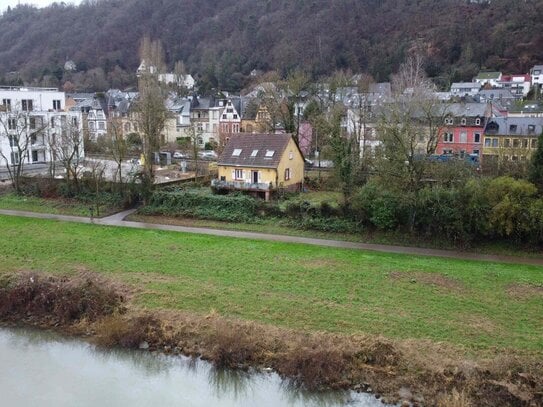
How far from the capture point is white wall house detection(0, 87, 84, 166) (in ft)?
144

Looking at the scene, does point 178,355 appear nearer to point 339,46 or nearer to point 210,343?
point 210,343

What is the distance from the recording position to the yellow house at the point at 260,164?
114 feet

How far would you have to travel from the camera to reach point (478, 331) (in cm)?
1717

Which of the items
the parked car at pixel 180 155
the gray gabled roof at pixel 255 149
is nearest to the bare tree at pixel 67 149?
the gray gabled roof at pixel 255 149

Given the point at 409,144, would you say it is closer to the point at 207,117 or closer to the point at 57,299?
the point at 57,299

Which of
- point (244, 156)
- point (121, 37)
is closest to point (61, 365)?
point (244, 156)

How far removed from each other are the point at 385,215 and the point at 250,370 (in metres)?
13.2

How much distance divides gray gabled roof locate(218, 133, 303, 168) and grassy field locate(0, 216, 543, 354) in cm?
903

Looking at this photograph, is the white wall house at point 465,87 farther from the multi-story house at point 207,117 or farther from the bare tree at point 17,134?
the bare tree at point 17,134

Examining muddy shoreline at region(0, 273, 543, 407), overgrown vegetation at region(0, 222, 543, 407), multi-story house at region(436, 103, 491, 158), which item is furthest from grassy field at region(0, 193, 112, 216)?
multi-story house at region(436, 103, 491, 158)

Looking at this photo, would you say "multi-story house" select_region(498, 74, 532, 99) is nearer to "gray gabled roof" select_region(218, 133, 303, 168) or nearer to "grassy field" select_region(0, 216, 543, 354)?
"gray gabled roof" select_region(218, 133, 303, 168)

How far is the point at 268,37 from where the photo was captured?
109 m

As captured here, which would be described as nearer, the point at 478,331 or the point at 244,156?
the point at 478,331

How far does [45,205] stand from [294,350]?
24387mm
